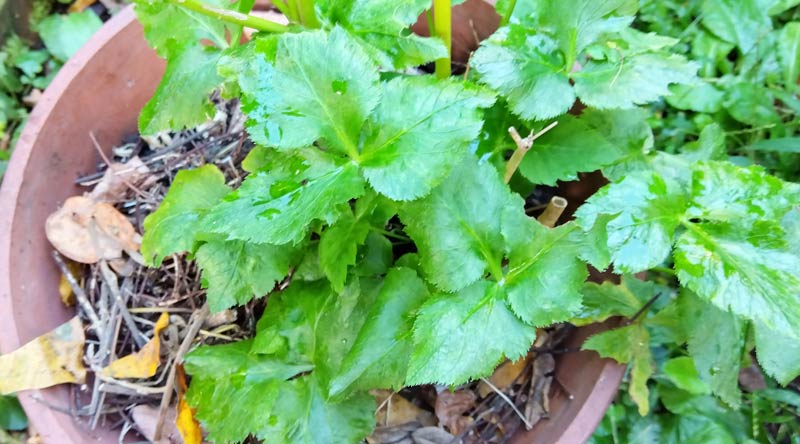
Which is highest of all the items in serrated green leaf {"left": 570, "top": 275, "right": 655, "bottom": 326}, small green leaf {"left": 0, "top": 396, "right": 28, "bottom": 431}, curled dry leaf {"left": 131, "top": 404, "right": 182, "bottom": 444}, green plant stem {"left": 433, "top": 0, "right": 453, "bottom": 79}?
green plant stem {"left": 433, "top": 0, "right": 453, "bottom": 79}

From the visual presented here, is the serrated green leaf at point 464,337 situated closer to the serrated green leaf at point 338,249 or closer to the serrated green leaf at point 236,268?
the serrated green leaf at point 338,249

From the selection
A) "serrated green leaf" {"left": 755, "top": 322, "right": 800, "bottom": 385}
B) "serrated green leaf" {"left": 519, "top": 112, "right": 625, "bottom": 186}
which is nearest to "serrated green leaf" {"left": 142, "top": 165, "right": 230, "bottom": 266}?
"serrated green leaf" {"left": 519, "top": 112, "right": 625, "bottom": 186}

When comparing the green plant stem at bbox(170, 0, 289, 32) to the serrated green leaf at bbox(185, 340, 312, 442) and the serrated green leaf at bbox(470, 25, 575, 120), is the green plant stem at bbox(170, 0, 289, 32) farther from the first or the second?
the serrated green leaf at bbox(185, 340, 312, 442)

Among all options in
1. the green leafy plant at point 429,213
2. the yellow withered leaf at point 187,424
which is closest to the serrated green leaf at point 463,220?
the green leafy plant at point 429,213

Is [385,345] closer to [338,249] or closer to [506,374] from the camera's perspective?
[338,249]

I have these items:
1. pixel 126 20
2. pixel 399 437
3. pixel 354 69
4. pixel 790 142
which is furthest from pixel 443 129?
pixel 790 142

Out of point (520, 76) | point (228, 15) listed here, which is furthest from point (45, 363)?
point (520, 76)
